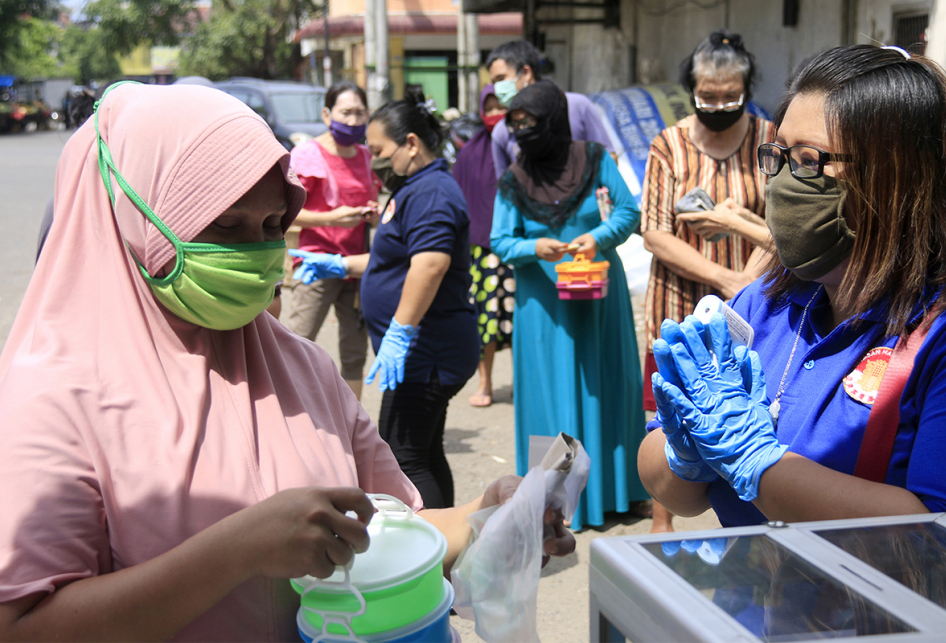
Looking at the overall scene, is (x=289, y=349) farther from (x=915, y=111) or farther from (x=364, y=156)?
(x=364, y=156)

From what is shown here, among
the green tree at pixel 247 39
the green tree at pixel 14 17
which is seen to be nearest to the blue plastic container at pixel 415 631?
the green tree at pixel 247 39

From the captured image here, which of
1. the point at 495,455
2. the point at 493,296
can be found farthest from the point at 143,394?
the point at 493,296

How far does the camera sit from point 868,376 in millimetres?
1513

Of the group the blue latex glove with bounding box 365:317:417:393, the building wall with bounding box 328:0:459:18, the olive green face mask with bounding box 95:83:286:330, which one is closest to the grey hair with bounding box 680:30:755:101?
the blue latex glove with bounding box 365:317:417:393

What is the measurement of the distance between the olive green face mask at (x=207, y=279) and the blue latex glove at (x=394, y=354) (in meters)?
1.74

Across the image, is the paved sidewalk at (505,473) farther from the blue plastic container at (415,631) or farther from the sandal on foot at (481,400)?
the blue plastic container at (415,631)

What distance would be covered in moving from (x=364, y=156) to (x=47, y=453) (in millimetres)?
4031

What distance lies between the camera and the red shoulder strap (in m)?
1.45

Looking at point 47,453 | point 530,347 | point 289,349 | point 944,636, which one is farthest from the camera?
point 530,347

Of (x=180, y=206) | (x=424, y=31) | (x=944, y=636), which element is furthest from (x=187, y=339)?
(x=424, y=31)

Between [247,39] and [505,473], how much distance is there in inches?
1260

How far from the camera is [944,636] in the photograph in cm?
96

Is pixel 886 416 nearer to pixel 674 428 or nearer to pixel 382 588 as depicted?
pixel 674 428

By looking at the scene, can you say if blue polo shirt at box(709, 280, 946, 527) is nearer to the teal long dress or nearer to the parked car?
the teal long dress
